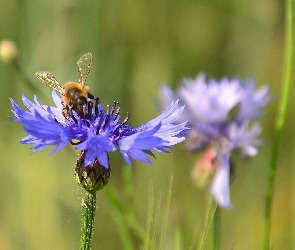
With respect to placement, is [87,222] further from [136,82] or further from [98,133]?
[136,82]

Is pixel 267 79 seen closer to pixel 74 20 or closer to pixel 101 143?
pixel 74 20

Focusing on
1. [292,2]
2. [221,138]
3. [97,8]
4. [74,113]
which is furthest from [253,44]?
[74,113]

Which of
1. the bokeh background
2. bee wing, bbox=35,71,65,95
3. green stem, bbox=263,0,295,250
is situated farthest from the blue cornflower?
the bokeh background

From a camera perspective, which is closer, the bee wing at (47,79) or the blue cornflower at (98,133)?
the blue cornflower at (98,133)

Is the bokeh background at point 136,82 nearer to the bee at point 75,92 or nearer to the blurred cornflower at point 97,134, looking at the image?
the bee at point 75,92

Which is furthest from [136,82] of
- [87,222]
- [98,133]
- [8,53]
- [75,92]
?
[87,222]

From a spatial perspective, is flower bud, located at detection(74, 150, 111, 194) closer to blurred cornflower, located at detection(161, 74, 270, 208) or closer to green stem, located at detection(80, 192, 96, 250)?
green stem, located at detection(80, 192, 96, 250)

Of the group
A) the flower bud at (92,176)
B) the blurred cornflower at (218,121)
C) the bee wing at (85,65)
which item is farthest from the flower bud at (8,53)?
the flower bud at (92,176)
